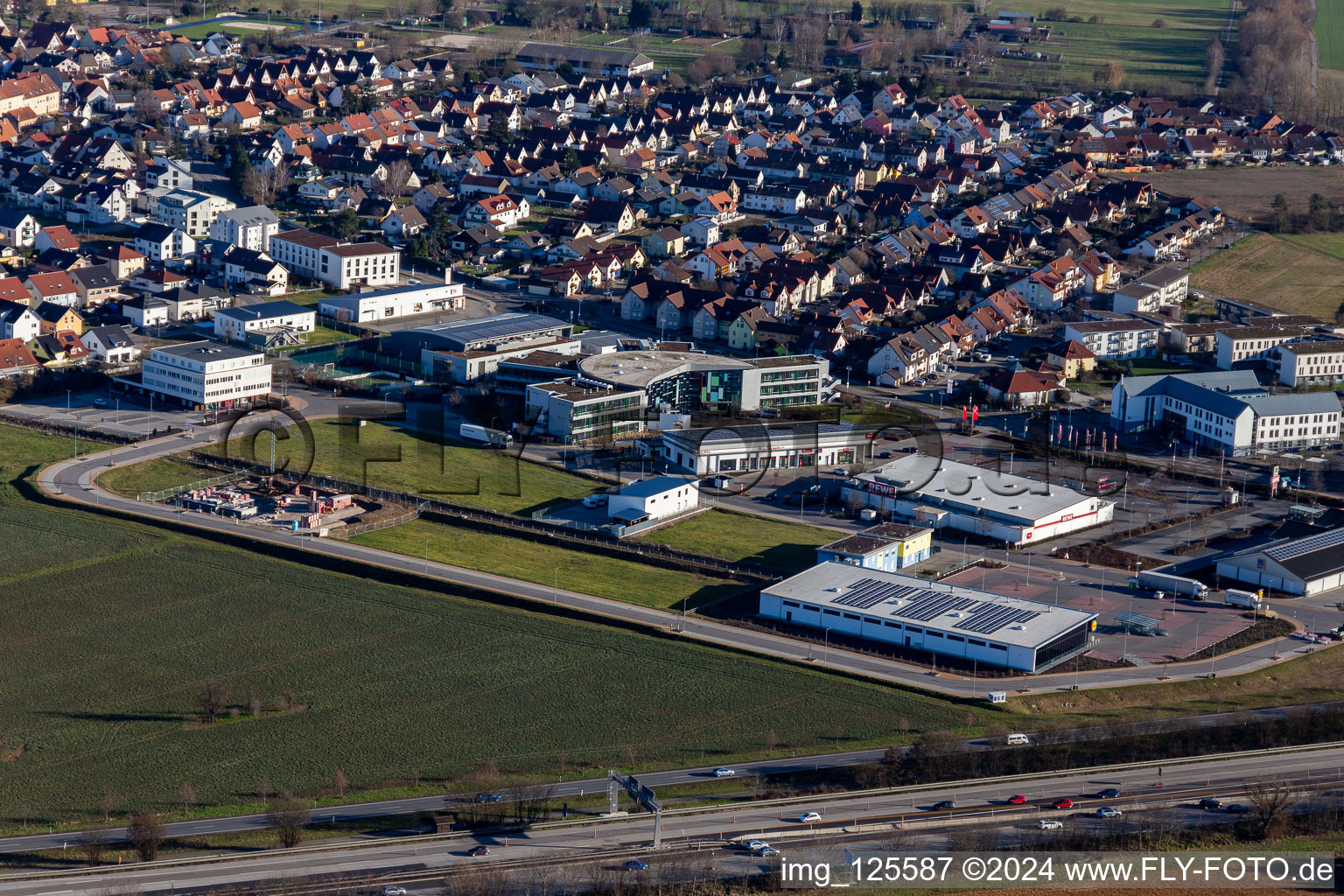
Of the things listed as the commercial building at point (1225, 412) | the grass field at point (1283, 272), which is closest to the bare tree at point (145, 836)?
the commercial building at point (1225, 412)

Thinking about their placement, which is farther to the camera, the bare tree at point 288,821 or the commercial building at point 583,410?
the commercial building at point 583,410

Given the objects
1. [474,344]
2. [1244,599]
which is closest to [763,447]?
[474,344]

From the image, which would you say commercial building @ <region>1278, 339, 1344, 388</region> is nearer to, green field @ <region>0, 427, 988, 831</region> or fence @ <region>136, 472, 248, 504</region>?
green field @ <region>0, 427, 988, 831</region>

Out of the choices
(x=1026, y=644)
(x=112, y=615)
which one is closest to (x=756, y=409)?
(x=1026, y=644)

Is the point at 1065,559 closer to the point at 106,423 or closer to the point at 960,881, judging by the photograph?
the point at 960,881

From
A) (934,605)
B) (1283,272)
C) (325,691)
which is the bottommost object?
(325,691)

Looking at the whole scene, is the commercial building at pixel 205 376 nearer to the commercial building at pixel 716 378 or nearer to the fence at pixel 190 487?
the fence at pixel 190 487

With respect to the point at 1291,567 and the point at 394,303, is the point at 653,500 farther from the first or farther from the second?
the point at 394,303
